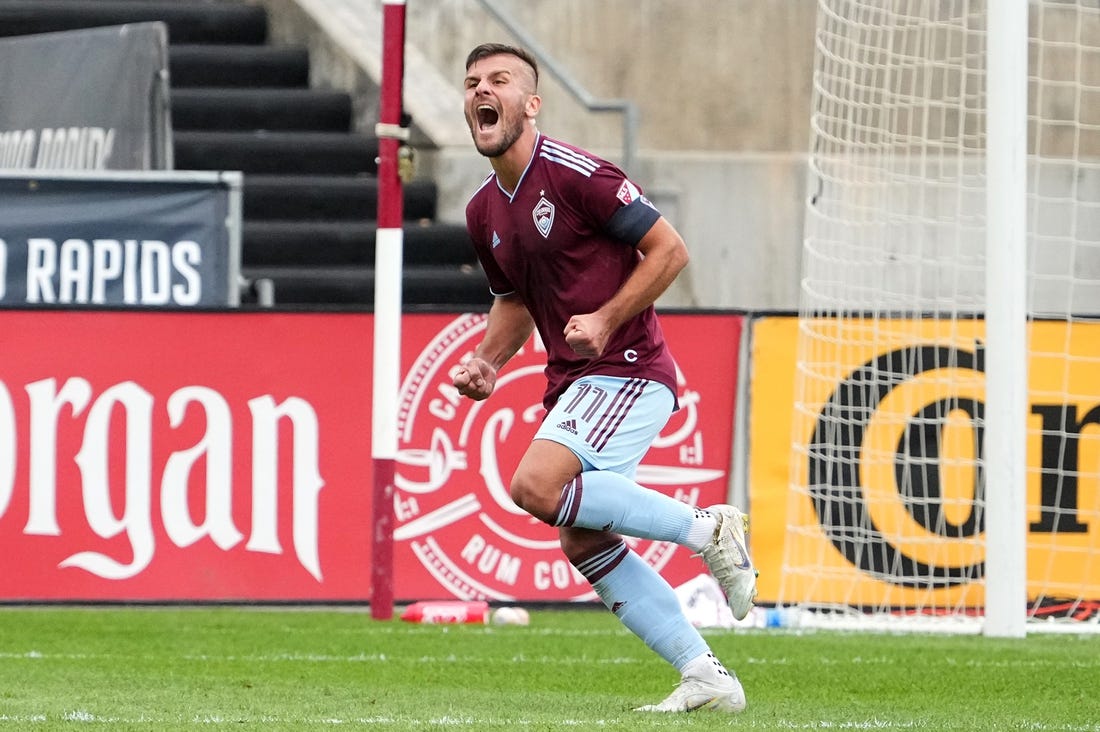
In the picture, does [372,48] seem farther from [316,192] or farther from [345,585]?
[345,585]

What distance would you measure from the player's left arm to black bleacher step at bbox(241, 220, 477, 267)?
777cm

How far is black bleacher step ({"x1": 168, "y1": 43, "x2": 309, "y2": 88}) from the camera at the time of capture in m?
14.3

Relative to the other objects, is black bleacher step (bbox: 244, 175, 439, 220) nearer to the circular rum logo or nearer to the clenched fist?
the circular rum logo

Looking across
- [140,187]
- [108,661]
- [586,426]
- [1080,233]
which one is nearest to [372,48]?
[140,187]

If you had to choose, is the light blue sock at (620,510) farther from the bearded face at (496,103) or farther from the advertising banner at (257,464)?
the advertising banner at (257,464)

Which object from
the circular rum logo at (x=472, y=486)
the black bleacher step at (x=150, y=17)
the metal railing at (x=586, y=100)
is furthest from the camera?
the black bleacher step at (x=150, y=17)

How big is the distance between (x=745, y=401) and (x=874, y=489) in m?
0.76

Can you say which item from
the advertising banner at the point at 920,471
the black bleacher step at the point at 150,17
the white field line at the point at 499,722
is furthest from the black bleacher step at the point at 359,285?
the white field line at the point at 499,722

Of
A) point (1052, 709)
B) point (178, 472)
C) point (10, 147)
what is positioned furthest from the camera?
point (10, 147)

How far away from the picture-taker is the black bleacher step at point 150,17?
14.3 meters

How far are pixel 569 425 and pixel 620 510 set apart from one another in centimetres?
28

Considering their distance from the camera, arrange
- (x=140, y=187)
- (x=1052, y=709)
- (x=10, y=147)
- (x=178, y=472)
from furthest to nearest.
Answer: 1. (x=10, y=147)
2. (x=140, y=187)
3. (x=178, y=472)
4. (x=1052, y=709)

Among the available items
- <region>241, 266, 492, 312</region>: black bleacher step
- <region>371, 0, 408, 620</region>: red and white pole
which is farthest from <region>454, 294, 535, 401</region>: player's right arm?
<region>241, 266, 492, 312</region>: black bleacher step

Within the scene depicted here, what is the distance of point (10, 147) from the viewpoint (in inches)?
490
